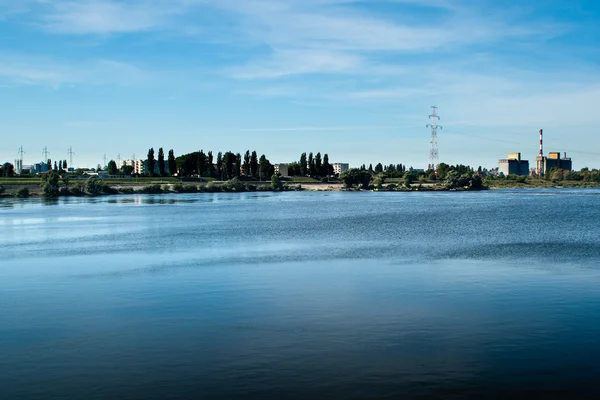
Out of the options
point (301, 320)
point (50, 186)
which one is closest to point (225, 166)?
point (50, 186)

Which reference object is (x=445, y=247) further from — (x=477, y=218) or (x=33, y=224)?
(x=33, y=224)

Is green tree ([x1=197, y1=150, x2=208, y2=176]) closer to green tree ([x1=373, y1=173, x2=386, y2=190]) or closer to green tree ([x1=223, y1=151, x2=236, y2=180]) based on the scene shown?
green tree ([x1=223, y1=151, x2=236, y2=180])

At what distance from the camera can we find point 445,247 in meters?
40.2

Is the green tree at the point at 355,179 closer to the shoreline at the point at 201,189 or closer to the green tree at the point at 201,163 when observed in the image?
the shoreline at the point at 201,189

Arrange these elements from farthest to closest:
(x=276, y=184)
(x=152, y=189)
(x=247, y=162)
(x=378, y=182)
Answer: (x=247, y=162) < (x=378, y=182) < (x=276, y=184) < (x=152, y=189)

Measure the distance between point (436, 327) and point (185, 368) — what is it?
26.9ft

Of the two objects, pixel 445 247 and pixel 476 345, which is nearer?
pixel 476 345

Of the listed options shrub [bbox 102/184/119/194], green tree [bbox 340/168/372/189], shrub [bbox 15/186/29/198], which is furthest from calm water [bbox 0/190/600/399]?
green tree [bbox 340/168/372/189]

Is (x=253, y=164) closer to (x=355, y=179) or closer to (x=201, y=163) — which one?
(x=201, y=163)

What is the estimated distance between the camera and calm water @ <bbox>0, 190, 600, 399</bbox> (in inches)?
595

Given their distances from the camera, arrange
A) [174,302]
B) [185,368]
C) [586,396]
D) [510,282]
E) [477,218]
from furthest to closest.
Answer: [477,218] → [510,282] → [174,302] → [185,368] → [586,396]

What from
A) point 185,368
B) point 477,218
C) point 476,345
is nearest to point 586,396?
point 476,345

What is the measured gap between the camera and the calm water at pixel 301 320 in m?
15.1

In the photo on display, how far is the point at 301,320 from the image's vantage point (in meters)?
20.8
